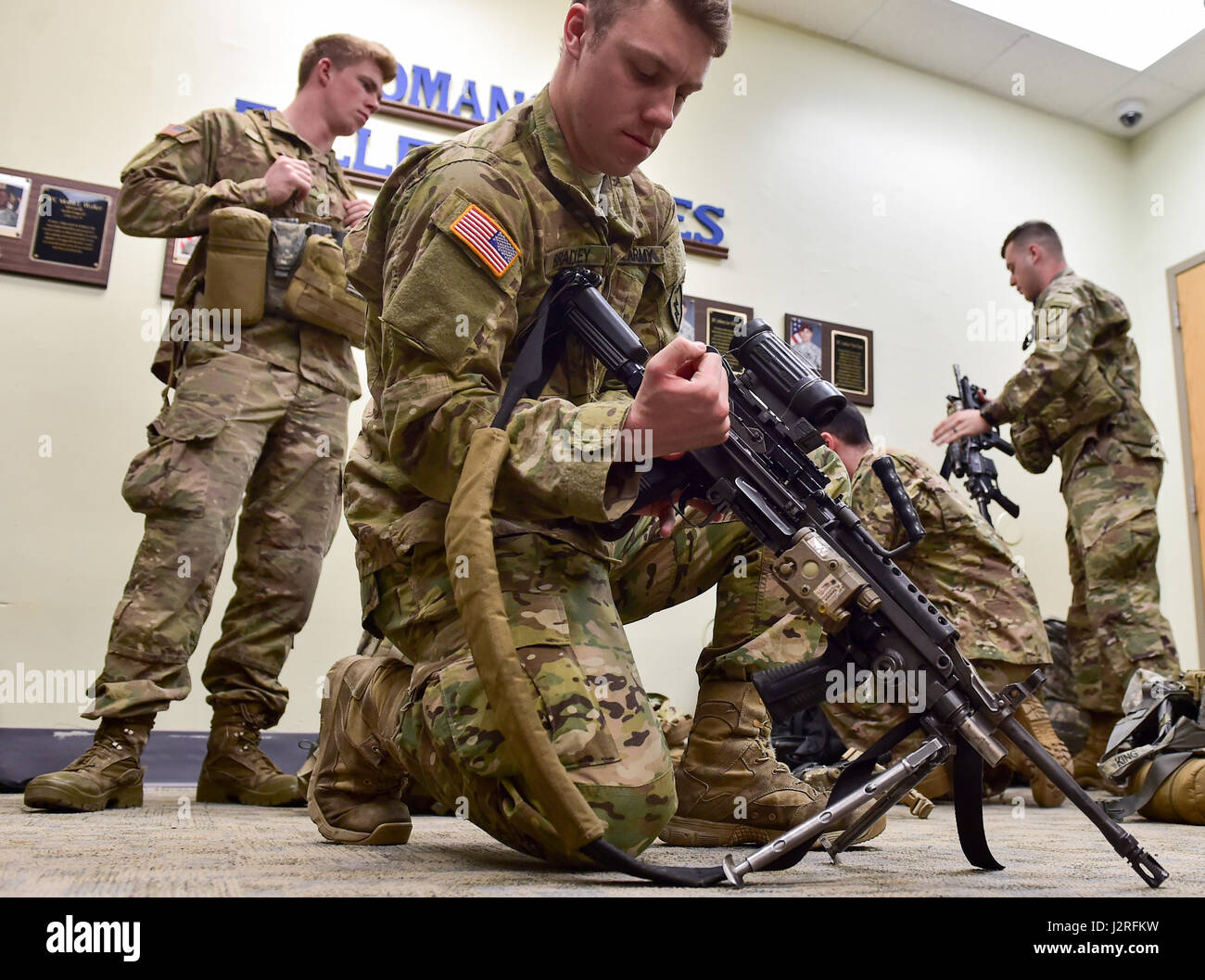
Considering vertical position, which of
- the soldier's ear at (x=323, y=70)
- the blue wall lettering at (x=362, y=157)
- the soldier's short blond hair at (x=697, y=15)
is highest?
the blue wall lettering at (x=362, y=157)

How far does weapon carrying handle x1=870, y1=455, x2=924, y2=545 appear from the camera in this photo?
104cm

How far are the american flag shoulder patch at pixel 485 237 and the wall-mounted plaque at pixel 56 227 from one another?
2160 millimetres

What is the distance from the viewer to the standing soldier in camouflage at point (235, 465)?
1.83 m

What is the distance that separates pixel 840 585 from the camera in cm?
100

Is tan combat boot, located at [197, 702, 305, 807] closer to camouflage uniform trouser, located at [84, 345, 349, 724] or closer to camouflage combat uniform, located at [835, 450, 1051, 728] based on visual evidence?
camouflage uniform trouser, located at [84, 345, 349, 724]

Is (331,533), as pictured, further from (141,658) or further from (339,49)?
(339,49)

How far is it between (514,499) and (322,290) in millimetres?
1250

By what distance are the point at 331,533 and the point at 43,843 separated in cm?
118

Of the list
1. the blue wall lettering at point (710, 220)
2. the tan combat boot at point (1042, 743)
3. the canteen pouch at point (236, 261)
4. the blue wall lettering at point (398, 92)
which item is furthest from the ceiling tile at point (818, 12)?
the tan combat boot at point (1042, 743)

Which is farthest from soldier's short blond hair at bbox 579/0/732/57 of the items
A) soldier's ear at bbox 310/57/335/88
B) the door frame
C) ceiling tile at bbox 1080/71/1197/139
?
ceiling tile at bbox 1080/71/1197/139

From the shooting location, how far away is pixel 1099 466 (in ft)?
10.3

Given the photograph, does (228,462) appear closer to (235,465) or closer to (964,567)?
(235,465)

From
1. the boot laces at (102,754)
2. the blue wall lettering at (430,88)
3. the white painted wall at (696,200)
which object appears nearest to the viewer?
the boot laces at (102,754)

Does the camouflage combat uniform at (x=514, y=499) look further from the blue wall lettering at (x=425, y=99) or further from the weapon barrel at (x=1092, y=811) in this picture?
the blue wall lettering at (x=425, y=99)
